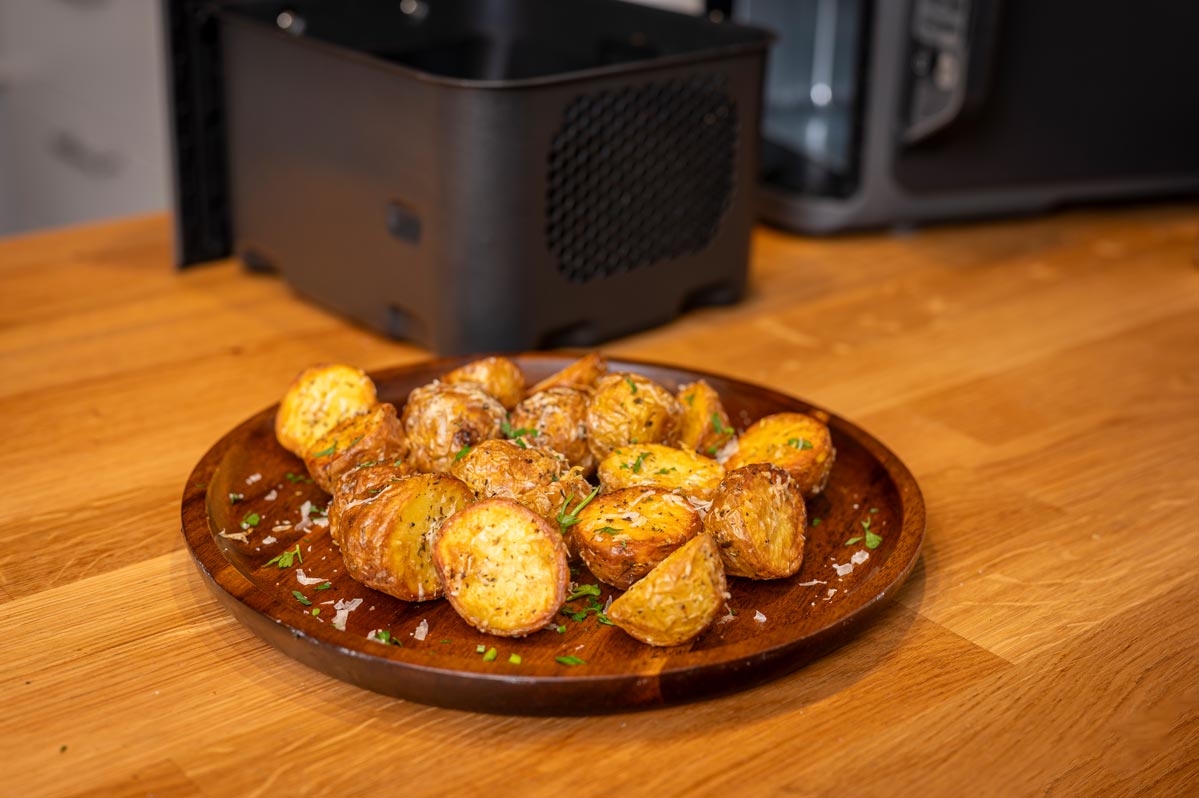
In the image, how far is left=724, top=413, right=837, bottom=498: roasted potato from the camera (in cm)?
85

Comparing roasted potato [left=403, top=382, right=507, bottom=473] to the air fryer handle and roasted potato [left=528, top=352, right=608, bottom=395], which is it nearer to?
roasted potato [left=528, top=352, right=608, bottom=395]

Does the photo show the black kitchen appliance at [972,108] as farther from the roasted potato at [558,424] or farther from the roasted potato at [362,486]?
the roasted potato at [362,486]

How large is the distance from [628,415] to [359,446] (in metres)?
0.17

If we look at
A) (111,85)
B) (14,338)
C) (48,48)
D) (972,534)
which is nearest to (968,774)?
(972,534)

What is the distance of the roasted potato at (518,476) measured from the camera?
776 mm

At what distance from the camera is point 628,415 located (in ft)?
2.83

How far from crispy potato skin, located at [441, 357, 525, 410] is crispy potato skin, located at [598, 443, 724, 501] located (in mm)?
127

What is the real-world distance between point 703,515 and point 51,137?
2.40 m

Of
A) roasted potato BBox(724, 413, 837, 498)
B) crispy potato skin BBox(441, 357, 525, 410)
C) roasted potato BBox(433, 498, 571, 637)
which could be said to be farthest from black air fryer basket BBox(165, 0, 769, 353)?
roasted potato BBox(433, 498, 571, 637)

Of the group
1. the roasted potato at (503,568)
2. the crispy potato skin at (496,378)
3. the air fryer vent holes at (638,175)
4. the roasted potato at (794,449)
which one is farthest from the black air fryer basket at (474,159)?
the roasted potato at (503,568)

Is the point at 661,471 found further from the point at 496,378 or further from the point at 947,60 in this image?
the point at 947,60

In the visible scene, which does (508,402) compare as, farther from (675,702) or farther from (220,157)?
(220,157)

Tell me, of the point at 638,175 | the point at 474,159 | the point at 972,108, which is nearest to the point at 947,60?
the point at 972,108

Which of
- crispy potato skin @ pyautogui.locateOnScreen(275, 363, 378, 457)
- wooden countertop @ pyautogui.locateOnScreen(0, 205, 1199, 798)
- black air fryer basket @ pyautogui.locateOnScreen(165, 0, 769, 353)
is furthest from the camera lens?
black air fryer basket @ pyautogui.locateOnScreen(165, 0, 769, 353)
